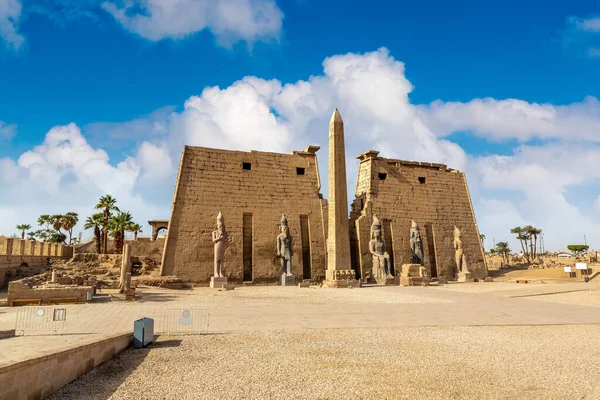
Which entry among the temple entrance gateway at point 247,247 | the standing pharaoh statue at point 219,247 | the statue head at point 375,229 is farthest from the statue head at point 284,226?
the statue head at point 375,229

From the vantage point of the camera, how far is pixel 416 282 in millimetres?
19703

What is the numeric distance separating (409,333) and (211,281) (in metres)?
12.4

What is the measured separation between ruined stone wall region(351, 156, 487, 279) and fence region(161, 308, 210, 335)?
13.6 meters

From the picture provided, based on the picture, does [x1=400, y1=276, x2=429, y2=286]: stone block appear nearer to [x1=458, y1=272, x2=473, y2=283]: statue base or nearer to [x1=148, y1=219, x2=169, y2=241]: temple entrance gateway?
[x1=458, y1=272, x2=473, y2=283]: statue base

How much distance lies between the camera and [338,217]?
19.2 meters

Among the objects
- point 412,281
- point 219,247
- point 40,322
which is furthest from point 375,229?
point 40,322

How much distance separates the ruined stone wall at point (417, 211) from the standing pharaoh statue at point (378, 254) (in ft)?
3.27

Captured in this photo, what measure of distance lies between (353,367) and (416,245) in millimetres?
18330

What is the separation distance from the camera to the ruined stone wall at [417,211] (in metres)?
23.1

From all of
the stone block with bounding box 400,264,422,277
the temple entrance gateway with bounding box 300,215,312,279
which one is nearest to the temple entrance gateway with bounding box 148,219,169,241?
the temple entrance gateway with bounding box 300,215,312,279

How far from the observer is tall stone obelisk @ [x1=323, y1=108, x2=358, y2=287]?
61.0 ft

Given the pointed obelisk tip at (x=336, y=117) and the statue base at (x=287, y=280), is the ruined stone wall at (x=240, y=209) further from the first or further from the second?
the pointed obelisk tip at (x=336, y=117)

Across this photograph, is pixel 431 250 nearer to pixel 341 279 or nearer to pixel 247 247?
pixel 341 279

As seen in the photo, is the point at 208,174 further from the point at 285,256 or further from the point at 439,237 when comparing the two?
the point at 439,237
